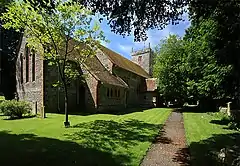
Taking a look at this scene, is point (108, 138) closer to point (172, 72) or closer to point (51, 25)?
point (51, 25)

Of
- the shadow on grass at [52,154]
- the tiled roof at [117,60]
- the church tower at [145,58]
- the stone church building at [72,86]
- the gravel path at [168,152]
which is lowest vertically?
the gravel path at [168,152]

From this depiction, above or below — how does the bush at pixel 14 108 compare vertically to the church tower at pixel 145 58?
below

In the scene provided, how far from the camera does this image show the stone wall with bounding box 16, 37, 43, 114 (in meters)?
27.0

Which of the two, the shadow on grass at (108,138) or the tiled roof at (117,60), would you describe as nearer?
the shadow on grass at (108,138)

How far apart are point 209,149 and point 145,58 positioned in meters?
59.8

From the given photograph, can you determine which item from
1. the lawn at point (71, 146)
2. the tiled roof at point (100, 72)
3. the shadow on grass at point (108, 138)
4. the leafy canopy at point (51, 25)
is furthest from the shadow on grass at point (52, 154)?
the tiled roof at point (100, 72)

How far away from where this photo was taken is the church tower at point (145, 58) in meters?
69.6

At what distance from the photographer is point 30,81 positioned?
29.1 metres

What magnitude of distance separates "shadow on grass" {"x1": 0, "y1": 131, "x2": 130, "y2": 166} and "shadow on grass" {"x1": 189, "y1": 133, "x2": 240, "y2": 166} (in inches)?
113

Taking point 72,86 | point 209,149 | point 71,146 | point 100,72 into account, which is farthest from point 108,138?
point 100,72

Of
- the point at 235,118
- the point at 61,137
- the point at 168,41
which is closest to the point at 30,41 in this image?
the point at 61,137

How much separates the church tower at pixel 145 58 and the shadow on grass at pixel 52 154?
2278 inches

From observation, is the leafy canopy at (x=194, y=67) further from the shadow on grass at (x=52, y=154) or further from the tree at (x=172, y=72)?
the shadow on grass at (x=52, y=154)

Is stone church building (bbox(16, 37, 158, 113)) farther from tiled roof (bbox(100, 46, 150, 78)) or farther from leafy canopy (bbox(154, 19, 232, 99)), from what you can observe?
leafy canopy (bbox(154, 19, 232, 99))
